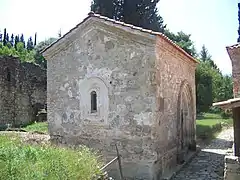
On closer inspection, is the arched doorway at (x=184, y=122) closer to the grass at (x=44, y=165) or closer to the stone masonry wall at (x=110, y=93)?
the stone masonry wall at (x=110, y=93)

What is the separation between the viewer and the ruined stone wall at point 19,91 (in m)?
21.3

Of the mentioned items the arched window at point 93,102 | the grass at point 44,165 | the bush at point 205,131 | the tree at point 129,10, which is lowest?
the bush at point 205,131

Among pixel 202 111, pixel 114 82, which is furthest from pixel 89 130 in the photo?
pixel 202 111

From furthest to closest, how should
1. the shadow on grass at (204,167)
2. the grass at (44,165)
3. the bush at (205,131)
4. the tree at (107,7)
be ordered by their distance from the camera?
the tree at (107,7)
the bush at (205,131)
the shadow on grass at (204,167)
the grass at (44,165)

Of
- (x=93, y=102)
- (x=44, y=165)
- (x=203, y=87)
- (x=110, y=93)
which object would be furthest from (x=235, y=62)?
(x=203, y=87)

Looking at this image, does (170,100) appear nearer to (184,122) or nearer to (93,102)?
(184,122)

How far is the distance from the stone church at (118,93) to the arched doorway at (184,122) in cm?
17

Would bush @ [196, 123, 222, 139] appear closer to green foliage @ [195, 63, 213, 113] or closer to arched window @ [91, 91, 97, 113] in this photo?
green foliage @ [195, 63, 213, 113]

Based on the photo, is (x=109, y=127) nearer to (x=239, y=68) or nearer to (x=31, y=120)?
(x=239, y=68)

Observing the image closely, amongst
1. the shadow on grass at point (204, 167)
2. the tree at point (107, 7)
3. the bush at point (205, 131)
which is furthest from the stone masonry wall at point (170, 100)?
the tree at point (107, 7)

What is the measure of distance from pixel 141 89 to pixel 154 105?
2.16ft

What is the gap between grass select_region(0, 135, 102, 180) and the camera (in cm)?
589

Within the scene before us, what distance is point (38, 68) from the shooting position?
2506 cm

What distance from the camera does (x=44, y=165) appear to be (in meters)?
6.54
